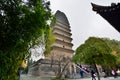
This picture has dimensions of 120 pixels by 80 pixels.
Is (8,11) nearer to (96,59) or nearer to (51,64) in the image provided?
(96,59)

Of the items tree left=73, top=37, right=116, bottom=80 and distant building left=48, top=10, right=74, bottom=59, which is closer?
tree left=73, top=37, right=116, bottom=80

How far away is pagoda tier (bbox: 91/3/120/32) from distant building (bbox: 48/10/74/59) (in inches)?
1468

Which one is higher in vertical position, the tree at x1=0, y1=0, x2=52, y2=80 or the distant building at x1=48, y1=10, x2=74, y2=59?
the distant building at x1=48, y1=10, x2=74, y2=59

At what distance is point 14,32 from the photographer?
31.6ft

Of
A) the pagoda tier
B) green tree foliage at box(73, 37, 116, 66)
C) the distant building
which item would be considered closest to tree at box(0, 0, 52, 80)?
the pagoda tier

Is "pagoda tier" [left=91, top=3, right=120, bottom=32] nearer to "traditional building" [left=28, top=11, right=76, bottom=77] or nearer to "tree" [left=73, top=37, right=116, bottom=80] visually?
"tree" [left=73, top=37, right=116, bottom=80]

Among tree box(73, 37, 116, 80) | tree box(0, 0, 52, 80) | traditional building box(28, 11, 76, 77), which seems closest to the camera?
tree box(0, 0, 52, 80)

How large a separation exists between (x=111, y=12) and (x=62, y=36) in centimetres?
4312

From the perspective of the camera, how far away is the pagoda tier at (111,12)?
356 inches

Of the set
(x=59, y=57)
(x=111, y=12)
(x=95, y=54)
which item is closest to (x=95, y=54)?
(x=95, y=54)

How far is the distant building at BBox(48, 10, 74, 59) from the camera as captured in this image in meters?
48.7

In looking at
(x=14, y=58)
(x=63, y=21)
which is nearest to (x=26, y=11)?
(x=14, y=58)

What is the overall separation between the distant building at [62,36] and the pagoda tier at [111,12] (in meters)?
37.3

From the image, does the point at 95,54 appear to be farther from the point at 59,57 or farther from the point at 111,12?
the point at 59,57
